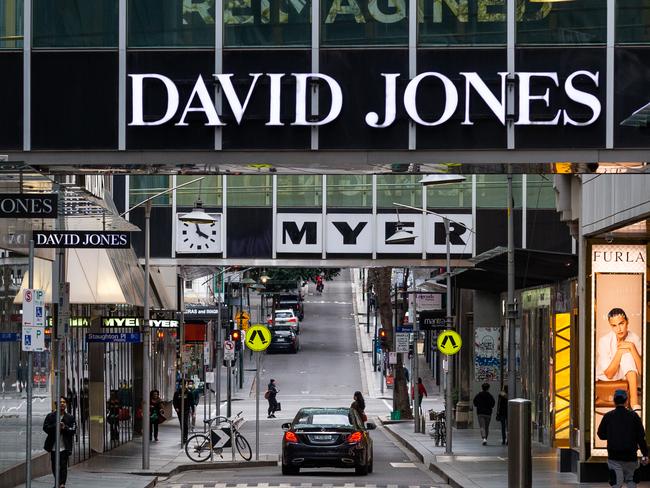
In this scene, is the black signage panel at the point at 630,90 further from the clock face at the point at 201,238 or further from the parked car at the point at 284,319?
the parked car at the point at 284,319

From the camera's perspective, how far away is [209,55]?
21766 millimetres

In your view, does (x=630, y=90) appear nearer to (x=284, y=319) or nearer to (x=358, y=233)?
(x=358, y=233)

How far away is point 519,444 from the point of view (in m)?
23.9

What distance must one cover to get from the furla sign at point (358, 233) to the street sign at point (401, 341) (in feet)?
29.2

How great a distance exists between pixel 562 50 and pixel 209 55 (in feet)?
17.0

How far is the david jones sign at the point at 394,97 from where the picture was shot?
21406mm

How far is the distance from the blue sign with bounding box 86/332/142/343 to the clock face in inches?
624

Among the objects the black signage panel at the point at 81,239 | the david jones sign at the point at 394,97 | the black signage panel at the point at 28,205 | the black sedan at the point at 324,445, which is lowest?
the black sedan at the point at 324,445

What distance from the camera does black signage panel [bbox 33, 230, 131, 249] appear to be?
2245 cm

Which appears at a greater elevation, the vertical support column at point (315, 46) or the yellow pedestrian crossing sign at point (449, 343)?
the vertical support column at point (315, 46)

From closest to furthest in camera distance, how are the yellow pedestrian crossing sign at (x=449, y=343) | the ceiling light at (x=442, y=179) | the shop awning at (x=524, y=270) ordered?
the shop awning at (x=524, y=270)
the ceiling light at (x=442, y=179)
the yellow pedestrian crossing sign at (x=449, y=343)

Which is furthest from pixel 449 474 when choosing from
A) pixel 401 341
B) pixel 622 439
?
pixel 401 341

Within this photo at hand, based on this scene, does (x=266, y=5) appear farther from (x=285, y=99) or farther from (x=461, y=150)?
(x=461, y=150)

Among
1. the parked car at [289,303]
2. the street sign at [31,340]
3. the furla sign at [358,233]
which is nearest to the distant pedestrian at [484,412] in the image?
the furla sign at [358,233]
